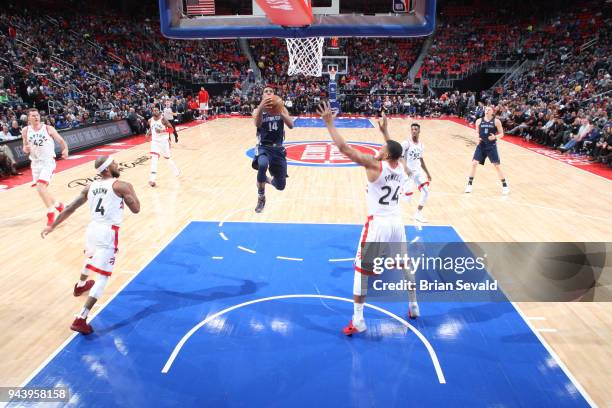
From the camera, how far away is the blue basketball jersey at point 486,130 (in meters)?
9.72

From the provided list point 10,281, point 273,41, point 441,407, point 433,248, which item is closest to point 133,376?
point 441,407

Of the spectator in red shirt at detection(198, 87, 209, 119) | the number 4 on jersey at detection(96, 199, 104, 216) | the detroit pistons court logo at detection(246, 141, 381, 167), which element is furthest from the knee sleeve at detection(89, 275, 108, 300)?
the spectator in red shirt at detection(198, 87, 209, 119)

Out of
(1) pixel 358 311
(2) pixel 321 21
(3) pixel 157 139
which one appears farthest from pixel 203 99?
(1) pixel 358 311

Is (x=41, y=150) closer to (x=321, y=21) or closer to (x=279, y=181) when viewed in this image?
(x=279, y=181)

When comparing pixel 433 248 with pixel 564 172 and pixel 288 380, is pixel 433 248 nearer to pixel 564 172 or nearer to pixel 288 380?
pixel 288 380

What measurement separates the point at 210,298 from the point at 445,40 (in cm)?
3473

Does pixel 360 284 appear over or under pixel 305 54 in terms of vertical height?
under

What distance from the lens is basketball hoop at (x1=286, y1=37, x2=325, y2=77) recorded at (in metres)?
11.4

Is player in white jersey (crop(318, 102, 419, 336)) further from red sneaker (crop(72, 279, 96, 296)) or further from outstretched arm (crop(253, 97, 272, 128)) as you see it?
red sneaker (crop(72, 279, 96, 296))

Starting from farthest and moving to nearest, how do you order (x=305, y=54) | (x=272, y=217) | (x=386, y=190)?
1. (x=305, y=54)
2. (x=272, y=217)
3. (x=386, y=190)

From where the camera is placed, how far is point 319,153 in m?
15.4

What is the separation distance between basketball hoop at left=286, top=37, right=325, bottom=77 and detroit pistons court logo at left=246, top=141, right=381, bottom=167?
8.73 ft

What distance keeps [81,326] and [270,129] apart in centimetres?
345

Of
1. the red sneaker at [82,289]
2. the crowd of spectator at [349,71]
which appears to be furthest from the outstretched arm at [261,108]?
the crowd of spectator at [349,71]
